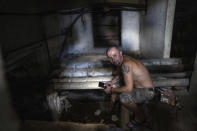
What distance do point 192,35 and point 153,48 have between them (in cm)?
137

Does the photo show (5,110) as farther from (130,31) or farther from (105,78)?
(130,31)

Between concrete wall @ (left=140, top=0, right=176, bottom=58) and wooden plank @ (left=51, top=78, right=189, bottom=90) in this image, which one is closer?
wooden plank @ (left=51, top=78, right=189, bottom=90)

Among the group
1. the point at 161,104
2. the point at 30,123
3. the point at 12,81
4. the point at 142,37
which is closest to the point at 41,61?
the point at 12,81

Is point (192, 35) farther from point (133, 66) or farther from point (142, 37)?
point (133, 66)

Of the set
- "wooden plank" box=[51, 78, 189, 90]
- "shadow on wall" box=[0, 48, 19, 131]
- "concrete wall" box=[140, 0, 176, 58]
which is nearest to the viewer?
"shadow on wall" box=[0, 48, 19, 131]

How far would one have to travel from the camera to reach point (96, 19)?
6539mm

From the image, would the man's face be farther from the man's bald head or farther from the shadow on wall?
the shadow on wall

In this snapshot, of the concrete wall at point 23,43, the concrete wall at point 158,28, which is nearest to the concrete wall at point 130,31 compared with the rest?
the concrete wall at point 158,28

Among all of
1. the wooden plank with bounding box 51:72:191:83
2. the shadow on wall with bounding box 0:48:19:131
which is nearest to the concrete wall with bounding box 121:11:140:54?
the wooden plank with bounding box 51:72:191:83

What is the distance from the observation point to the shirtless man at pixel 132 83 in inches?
91.0

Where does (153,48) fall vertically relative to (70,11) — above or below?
below

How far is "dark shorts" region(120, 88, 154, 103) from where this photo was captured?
245 centimetres

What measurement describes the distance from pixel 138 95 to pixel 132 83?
1.16 ft

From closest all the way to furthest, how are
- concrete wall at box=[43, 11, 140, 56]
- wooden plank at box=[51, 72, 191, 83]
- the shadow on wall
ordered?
the shadow on wall → wooden plank at box=[51, 72, 191, 83] → concrete wall at box=[43, 11, 140, 56]
